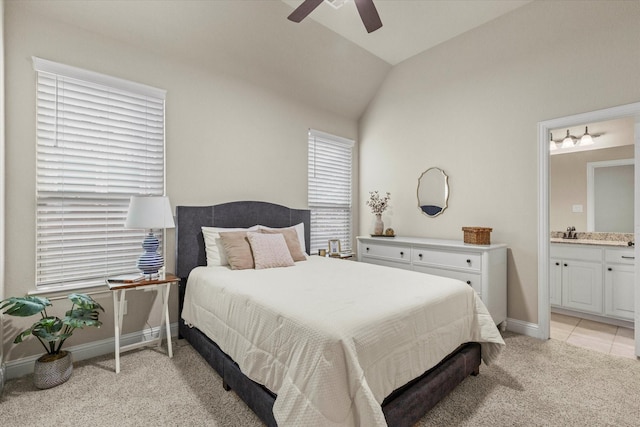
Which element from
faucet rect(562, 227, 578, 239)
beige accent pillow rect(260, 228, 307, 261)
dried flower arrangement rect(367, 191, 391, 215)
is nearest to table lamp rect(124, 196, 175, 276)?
beige accent pillow rect(260, 228, 307, 261)

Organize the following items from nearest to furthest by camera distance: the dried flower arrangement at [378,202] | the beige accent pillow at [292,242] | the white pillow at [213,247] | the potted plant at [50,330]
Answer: the potted plant at [50,330] < the white pillow at [213,247] < the beige accent pillow at [292,242] < the dried flower arrangement at [378,202]

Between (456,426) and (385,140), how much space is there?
3.60 metres

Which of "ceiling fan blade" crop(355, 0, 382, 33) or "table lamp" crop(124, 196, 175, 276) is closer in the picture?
"ceiling fan blade" crop(355, 0, 382, 33)

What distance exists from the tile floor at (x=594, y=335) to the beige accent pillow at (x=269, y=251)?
280cm

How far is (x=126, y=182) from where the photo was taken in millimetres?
2738

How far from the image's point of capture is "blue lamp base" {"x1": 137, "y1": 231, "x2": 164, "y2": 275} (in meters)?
2.49

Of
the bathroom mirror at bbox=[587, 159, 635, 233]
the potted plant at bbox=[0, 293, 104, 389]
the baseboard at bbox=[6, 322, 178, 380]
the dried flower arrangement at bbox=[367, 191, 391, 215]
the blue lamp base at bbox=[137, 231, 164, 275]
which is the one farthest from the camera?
the dried flower arrangement at bbox=[367, 191, 391, 215]

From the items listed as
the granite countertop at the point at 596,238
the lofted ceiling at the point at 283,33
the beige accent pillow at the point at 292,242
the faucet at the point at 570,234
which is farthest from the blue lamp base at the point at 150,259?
the faucet at the point at 570,234

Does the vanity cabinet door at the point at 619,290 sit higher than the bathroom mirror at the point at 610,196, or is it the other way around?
the bathroom mirror at the point at 610,196

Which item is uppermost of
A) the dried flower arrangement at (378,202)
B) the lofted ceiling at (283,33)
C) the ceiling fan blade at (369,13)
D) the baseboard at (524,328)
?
the lofted ceiling at (283,33)

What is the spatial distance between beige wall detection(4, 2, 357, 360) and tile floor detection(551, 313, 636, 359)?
3.27m

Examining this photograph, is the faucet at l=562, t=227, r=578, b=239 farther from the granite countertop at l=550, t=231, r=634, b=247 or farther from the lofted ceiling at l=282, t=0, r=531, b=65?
the lofted ceiling at l=282, t=0, r=531, b=65

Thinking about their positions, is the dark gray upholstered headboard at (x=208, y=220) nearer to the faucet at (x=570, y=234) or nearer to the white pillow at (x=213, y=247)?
the white pillow at (x=213, y=247)

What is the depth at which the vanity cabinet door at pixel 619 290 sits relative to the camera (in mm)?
3235
